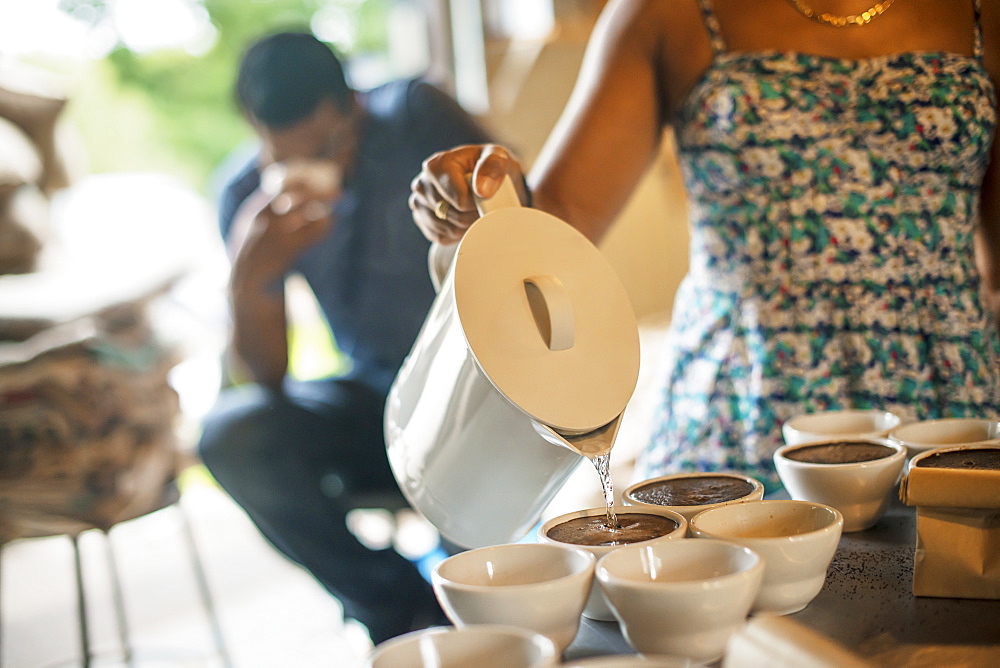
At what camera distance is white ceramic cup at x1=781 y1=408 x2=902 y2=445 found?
0.88 metres

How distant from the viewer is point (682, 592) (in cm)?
53

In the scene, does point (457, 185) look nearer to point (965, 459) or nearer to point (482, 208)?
point (482, 208)

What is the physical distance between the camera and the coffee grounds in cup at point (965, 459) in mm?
685

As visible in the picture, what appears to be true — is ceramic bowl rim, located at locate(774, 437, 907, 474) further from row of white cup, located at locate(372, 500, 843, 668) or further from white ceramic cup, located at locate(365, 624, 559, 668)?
white ceramic cup, located at locate(365, 624, 559, 668)

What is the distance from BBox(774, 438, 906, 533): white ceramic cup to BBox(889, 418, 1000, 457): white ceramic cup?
Result: 0.14ft

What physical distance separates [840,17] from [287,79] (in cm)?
117

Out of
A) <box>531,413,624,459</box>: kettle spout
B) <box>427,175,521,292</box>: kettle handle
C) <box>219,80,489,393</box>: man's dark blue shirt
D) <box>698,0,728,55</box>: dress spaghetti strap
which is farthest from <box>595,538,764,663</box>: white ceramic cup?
<box>219,80,489,393</box>: man's dark blue shirt

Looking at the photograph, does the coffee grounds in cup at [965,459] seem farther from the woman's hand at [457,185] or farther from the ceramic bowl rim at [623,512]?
the woman's hand at [457,185]

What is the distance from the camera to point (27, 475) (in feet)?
6.89

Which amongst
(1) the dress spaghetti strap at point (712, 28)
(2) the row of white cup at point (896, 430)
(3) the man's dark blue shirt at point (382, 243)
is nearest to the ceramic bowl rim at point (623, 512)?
(2) the row of white cup at point (896, 430)

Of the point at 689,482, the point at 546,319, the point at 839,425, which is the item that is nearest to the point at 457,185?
the point at 546,319

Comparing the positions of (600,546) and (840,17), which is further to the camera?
(840,17)

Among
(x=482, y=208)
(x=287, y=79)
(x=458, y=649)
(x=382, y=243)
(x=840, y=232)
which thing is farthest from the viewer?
(x=382, y=243)

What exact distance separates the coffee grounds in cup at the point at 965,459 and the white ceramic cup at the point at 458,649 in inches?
14.6
